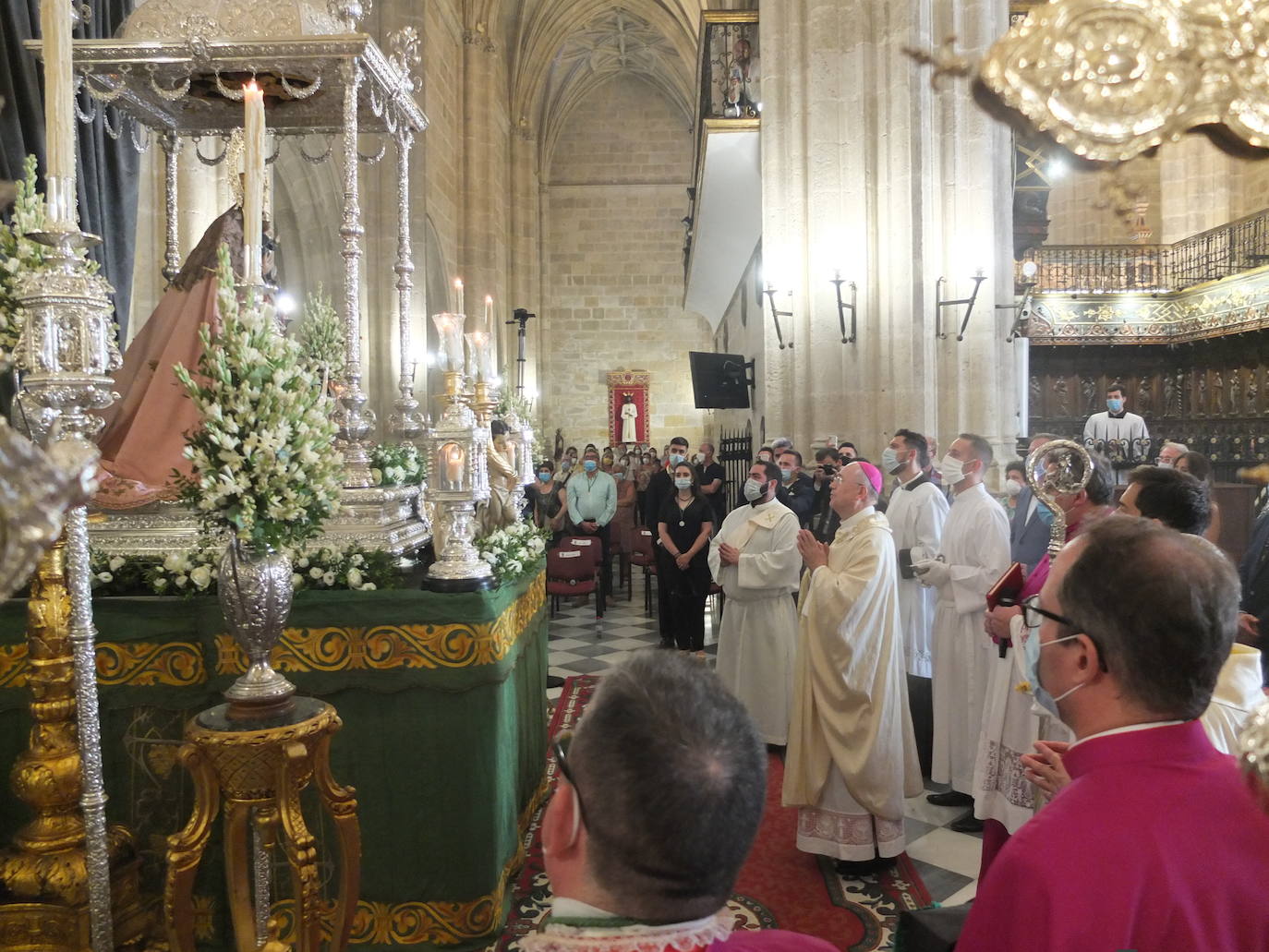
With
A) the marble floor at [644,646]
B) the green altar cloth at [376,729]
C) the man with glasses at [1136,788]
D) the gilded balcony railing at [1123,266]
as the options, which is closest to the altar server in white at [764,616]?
the marble floor at [644,646]

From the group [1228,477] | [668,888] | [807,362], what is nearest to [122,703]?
[668,888]

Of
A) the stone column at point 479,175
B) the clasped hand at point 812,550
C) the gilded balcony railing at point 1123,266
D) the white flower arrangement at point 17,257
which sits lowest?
the clasped hand at point 812,550

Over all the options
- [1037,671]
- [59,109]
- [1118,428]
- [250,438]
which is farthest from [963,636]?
[1118,428]

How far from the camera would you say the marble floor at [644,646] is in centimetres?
365

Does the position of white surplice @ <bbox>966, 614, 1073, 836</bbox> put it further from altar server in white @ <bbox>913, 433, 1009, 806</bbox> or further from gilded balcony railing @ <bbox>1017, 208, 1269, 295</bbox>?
gilded balcony railing @ <bbox>1017, 208, 1269, 295</bbox>

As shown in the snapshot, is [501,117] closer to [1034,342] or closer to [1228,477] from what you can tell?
[1034,342]

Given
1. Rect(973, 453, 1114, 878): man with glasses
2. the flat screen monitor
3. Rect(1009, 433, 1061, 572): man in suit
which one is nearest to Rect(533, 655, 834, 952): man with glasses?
Rect(973, 453, 1114, 878): man with glasses

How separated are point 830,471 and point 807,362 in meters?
1.77

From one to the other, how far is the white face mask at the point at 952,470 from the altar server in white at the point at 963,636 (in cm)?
17

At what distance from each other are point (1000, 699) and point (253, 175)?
9.93 feet

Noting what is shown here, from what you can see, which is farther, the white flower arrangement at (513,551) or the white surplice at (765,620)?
the white surplice at (765,620)

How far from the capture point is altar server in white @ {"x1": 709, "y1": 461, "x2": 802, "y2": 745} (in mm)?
5352

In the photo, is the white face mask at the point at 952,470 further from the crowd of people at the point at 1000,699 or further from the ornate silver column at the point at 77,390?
the ornate silver column at the point at 77,390

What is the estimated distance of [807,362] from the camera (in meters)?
8.90
